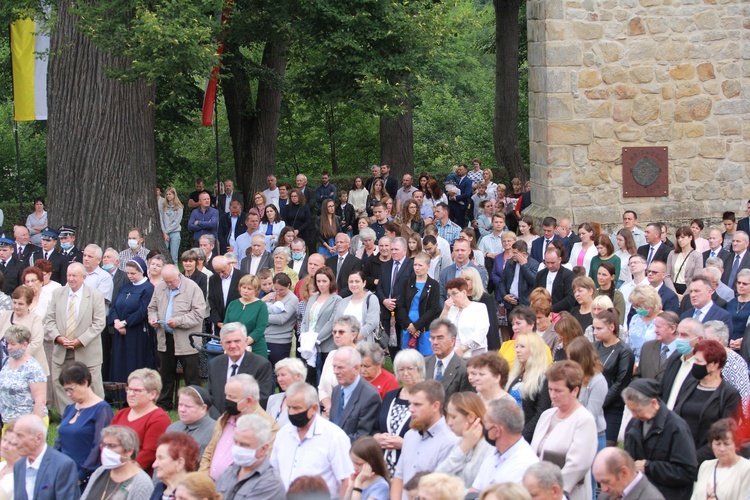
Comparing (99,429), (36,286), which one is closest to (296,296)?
(36,286)

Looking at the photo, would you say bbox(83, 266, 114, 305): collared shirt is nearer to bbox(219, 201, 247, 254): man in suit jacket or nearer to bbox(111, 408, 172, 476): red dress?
bbox(111, 408, 172, 476): red dress

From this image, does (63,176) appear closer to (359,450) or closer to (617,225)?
(617,225)

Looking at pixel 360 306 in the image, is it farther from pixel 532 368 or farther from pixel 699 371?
pixel 699 371

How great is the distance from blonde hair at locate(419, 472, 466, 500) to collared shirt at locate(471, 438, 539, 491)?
0.85 metres

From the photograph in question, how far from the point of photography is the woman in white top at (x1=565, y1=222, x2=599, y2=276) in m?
12.6

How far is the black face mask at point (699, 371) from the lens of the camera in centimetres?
736

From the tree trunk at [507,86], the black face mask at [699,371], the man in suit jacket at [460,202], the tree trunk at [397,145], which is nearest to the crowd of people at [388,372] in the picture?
the black face mask at [699,371]

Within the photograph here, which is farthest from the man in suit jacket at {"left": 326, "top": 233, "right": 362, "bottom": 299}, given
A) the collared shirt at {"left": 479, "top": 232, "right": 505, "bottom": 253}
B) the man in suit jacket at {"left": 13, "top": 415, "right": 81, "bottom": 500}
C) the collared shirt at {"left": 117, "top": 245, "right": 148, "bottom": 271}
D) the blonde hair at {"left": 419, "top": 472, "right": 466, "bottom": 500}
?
the blonde hair at {"left": 419, "top": 472, "right": 466, "bottom": 500}

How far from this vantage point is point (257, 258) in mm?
12781

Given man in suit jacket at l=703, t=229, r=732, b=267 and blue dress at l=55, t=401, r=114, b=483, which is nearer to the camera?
blue dress at l=55, t=401, r=114, b=483

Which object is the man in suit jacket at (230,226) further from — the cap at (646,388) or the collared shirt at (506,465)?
the collared shirt at (506,465)

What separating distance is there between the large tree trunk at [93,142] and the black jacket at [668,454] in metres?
9.16

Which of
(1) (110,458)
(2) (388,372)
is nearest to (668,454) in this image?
(2) (388,372)

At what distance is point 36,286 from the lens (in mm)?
10938
